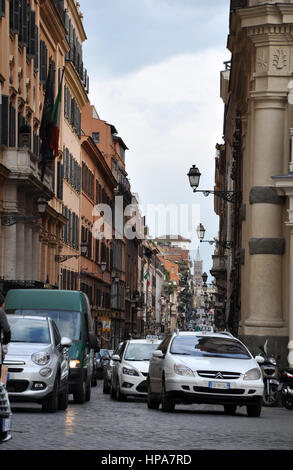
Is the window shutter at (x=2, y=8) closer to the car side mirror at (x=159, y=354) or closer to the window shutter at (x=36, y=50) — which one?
the window shutter at (x=36, y=50)

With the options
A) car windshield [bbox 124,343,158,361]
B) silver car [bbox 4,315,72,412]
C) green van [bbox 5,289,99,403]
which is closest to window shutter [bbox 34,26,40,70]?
car windshield [bbox 124,343,158,361]

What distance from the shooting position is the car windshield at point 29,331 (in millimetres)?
23172

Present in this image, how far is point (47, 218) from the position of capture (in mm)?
58281

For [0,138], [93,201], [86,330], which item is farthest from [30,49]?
[93,201]

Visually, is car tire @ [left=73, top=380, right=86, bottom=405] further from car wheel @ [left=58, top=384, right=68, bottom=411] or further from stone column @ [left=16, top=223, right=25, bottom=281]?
stone column @ [left=16, top=223, right=25, bottom=281]

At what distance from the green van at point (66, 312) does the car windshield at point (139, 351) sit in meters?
3.38

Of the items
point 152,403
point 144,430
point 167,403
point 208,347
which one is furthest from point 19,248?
point 144,430

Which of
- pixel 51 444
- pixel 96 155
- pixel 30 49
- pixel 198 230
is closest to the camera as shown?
pixel 51 444

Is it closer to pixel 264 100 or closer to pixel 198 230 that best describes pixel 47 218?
pixel 198 230

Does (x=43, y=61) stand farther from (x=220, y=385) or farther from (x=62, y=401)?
(x=220, y=385)

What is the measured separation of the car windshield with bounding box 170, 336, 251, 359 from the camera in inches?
940

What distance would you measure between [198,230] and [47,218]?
297 inches

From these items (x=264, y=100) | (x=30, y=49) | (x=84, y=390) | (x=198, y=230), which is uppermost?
(x=30, y=49)

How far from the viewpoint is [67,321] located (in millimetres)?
27797
